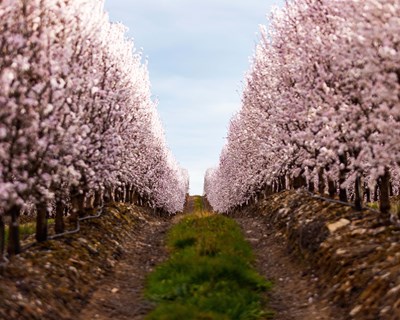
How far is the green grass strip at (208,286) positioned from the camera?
10.5m

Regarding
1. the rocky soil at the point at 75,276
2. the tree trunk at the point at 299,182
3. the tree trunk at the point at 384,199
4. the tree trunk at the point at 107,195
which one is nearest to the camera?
the rocky soil at the point at 75,276

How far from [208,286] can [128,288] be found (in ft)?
11.6

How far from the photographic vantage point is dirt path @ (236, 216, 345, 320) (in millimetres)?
11789

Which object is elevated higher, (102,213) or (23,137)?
(23,137)

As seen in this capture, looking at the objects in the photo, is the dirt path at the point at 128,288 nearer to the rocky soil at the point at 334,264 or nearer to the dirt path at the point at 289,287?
the dirt path at the point at 289,287

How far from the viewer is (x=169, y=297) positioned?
12508mm

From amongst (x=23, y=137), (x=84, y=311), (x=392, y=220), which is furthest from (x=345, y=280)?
(x=23, y=137)

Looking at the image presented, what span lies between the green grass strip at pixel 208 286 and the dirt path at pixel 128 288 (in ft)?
1.59

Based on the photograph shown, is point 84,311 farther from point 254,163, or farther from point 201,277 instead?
point 254,163

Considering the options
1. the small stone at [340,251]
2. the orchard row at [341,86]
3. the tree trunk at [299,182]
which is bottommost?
the small stone at [340,251]

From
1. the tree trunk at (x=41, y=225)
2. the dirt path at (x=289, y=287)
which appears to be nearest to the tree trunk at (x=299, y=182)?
the dirt path at (x=289, y=287)

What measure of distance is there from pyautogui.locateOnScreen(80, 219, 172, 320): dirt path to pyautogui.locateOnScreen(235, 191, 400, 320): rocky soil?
11.4 feet

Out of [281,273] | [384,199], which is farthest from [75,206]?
[384,199]

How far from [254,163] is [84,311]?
93.2 ft
